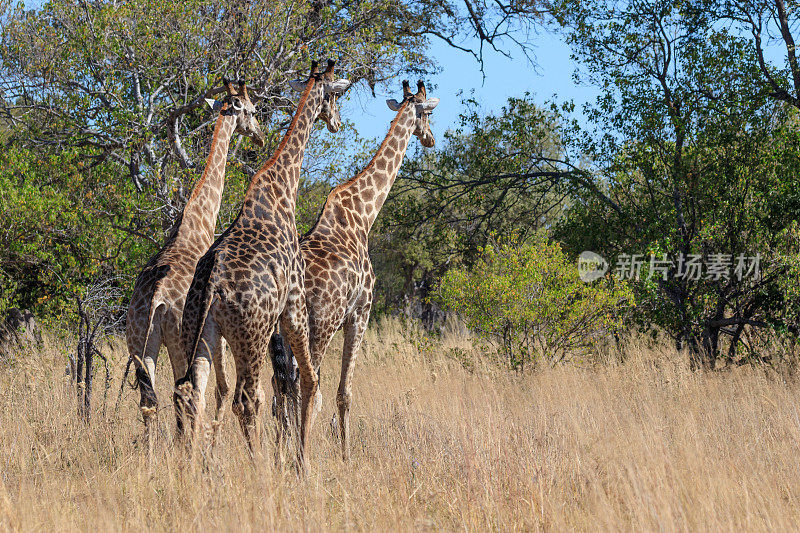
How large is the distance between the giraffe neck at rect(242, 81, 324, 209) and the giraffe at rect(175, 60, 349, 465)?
2 centimetres

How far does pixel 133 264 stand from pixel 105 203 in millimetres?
1011

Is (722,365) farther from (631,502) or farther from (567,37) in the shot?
(631,502)

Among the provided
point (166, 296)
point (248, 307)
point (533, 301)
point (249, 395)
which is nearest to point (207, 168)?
point (166, 296)

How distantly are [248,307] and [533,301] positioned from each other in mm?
5576

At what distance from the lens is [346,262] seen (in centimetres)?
593

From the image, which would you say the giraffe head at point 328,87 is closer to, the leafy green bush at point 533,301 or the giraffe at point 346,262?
the giraffe at point 346,262

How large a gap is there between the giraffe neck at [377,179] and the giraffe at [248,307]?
3.37ft

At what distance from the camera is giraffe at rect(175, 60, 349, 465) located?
4734mm

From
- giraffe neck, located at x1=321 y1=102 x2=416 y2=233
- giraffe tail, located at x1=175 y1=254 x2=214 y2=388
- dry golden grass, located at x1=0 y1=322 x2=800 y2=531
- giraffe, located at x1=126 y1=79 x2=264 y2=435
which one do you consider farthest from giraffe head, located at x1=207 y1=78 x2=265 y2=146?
dry golden grass, located at x1=0 y1=322 x2=800 y2=531

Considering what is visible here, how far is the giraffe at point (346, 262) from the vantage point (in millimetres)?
5734

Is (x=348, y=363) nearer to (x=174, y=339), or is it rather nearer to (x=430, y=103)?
(x=174, y=339)

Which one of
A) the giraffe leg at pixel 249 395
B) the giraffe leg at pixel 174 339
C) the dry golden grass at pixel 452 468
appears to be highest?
the giraffe leg at pixel 174 339

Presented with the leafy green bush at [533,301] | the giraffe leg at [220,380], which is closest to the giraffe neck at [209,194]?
the giraffe leg at [220,380]

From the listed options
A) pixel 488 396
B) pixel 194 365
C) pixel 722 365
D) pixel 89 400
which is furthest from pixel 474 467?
pixel 722 365
